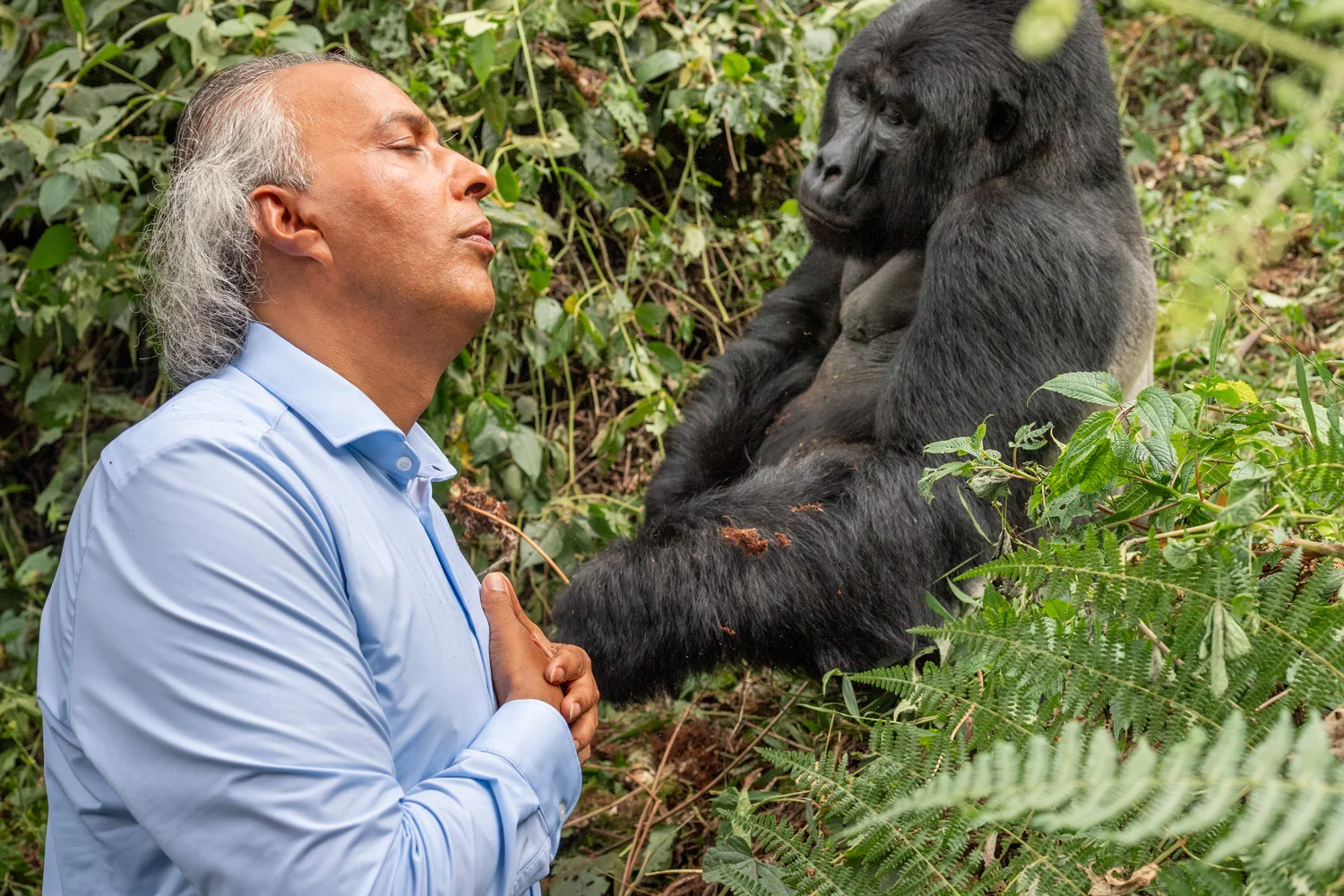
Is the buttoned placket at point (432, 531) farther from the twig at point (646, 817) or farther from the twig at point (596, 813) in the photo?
the twig at point (596, 813)

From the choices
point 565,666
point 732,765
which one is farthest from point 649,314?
point 565,666

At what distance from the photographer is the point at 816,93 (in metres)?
4.29

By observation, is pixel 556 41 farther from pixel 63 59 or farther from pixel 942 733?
pixel 942 733

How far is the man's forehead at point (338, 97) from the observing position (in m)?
1.81

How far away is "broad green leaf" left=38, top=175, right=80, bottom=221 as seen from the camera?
3.42 m

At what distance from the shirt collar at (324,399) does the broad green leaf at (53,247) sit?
247 centimetres

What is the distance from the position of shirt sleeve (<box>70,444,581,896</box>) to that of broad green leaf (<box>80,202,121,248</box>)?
2.52 m

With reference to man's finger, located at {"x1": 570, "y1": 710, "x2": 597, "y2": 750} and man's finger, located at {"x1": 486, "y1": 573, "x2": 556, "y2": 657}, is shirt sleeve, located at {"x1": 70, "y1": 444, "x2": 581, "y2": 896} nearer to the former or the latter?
man's finger, located at {"x1": 570, "y1": 710, "x2": 597, "y2": 750}

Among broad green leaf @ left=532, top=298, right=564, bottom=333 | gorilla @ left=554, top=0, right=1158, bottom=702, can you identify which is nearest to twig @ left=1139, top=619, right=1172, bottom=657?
gorilla @ left=554, top=0, right=1158, bottom=702

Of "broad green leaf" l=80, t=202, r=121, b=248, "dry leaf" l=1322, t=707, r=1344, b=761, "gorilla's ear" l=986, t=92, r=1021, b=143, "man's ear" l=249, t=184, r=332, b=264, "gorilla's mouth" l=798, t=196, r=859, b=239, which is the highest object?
"man's ear" l=249, t=184, r=332, b=264

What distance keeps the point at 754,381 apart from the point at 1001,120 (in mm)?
1136

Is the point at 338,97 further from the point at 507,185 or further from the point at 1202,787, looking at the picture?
the point at 507,185

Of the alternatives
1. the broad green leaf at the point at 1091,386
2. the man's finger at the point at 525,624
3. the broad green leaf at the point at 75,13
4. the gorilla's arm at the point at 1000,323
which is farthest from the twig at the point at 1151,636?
the broad green leaf at the point at 75,13

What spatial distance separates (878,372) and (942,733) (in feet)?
5.54
